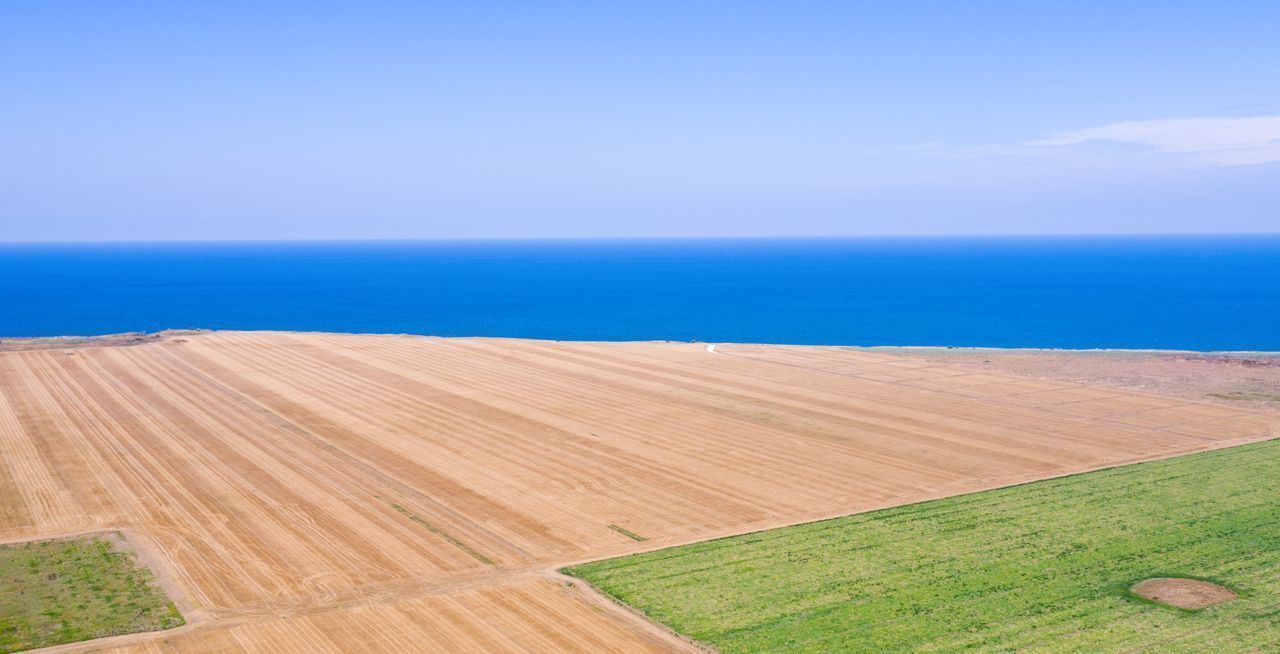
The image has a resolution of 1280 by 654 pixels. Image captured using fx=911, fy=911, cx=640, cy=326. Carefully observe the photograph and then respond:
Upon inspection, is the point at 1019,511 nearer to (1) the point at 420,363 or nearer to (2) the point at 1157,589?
(2) the point at 1157,589

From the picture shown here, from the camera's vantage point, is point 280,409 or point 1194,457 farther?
point 280,409

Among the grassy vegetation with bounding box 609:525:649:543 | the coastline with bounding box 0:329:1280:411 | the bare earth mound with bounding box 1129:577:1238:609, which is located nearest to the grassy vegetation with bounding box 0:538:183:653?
the grassy vegetation with bounding box 609:525:649:543

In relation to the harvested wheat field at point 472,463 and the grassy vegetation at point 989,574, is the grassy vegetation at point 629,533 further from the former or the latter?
the grassy vegetation at point 989,574

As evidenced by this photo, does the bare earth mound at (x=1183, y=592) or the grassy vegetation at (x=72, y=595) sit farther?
the bare earth mound at (x=1183, y=592)

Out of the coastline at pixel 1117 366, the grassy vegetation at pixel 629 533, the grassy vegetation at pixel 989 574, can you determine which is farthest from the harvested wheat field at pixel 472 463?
the coastline at pixel 1117 366

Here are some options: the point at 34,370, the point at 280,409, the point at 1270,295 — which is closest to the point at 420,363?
the point at 280,409

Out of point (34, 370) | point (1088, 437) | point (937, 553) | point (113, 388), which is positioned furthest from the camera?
point (34, 370)

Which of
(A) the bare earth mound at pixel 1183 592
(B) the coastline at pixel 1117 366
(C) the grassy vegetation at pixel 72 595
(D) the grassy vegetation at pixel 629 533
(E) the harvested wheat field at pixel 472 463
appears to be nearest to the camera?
(C) the grassy vegetation at pixel 72 595

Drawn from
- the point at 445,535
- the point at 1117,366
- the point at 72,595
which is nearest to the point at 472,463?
the point at 445,535
